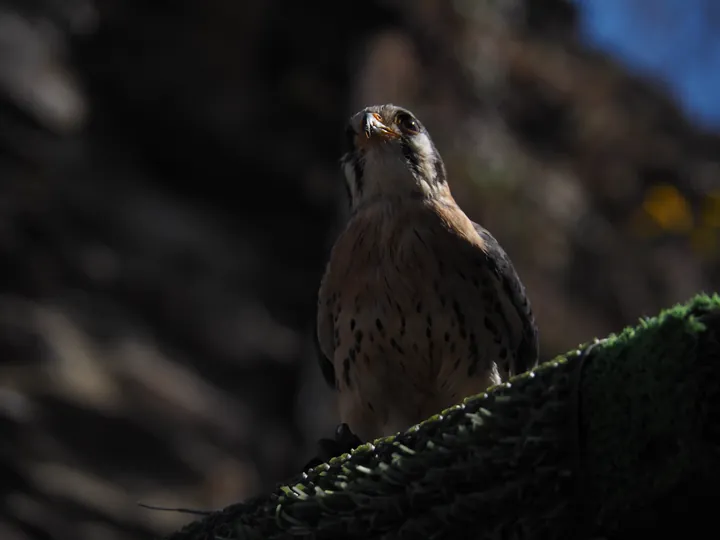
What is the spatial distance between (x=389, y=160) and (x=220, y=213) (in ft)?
16.2

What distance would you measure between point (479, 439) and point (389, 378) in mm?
1206

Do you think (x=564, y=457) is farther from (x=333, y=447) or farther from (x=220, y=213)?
(x=220, y=213)

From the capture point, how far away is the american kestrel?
256 cm

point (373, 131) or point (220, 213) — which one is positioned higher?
point (220, 213)

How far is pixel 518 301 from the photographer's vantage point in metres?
2.67

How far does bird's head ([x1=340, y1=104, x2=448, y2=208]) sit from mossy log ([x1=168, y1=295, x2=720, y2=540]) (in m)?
1.31

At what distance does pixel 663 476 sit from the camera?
119cm

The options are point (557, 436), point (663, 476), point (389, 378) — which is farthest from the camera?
point (389, 378)

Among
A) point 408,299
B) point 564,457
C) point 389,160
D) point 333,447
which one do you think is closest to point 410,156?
point 389,160

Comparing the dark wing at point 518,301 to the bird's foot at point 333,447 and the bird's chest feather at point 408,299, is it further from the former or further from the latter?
the bird's foot at point 333,447

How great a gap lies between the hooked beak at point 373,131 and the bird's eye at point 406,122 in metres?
0.06

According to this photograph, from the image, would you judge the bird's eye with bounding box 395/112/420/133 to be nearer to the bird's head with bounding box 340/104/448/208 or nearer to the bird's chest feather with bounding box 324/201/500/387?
the bird's head with bounding box 340/104/448/208

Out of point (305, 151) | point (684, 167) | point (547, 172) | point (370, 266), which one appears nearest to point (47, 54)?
point (305, 151)

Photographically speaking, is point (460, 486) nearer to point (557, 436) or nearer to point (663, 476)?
point (557, 436)
